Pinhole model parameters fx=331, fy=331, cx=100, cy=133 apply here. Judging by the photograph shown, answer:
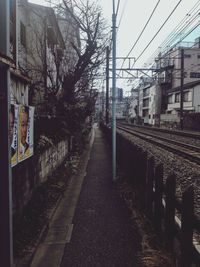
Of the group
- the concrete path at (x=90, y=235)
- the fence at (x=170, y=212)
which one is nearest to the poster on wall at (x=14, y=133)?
the concrete path at (x=90, y=235)

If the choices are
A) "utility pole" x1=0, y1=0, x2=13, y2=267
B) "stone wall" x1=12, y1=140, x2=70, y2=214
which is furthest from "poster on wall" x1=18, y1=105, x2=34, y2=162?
"utility pole" x1=0, y1=0, x2=13, y2=267

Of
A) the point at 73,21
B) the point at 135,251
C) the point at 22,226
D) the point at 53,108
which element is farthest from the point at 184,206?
the point at 73,21

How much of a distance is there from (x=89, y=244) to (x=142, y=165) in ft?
7.60

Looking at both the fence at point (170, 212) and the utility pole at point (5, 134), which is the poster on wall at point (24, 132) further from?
the fence at point (170, 212)

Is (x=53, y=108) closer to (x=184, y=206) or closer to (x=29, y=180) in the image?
(x=29, y=180)

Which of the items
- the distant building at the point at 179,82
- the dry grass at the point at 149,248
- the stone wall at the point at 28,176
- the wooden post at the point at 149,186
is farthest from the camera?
the distant building at the point at 179,82

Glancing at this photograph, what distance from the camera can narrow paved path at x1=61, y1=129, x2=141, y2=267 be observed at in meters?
4.38

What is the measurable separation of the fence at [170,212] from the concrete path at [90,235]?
44cm

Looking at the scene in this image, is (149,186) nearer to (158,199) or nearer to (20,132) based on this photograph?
(158,199)

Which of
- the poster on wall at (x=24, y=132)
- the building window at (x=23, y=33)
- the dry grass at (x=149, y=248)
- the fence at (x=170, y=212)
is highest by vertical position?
the building window at (x=23, y=33)

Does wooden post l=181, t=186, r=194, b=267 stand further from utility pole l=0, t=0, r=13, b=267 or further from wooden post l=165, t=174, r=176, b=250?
utility pole l=0, t=0, r=13, b=267

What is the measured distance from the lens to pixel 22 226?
5.15m

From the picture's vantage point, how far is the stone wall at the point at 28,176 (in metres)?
5.02

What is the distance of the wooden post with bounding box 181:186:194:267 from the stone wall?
8.17ft
